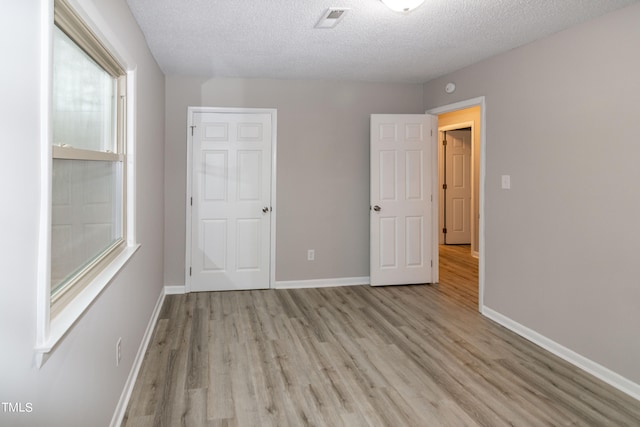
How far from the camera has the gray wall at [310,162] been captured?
473 cm

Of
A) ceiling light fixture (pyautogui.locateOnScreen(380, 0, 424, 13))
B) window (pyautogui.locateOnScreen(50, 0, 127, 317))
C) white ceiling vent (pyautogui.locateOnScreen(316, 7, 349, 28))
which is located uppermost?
white ceiling vent (pyautogui.locateOnScreen(316, 7, 349, 28))

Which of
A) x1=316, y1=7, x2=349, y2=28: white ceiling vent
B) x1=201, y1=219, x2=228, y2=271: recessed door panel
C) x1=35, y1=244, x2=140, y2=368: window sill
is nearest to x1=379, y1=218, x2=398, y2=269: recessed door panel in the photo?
x1=201, y1=219, x2=228, y2=271: recessed door panel

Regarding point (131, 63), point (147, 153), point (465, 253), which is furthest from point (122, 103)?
point (465, 253)

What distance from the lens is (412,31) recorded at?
327 centimetres

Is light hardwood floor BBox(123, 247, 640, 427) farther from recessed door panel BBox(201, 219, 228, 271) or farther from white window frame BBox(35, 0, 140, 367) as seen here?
white window frame BBox(35, 0, 140, 367)

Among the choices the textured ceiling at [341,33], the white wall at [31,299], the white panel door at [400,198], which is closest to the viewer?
the white wall at [31,299]

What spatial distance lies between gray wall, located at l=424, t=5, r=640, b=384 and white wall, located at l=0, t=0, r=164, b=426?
2.97m

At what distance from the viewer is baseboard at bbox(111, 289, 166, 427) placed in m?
2.21

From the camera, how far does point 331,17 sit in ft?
9.64

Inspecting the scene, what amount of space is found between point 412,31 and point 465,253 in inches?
193

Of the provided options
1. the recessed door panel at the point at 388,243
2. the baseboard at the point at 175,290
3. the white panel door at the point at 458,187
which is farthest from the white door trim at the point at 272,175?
the white panel door at the point at 458,187

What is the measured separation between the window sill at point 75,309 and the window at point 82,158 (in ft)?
0.09

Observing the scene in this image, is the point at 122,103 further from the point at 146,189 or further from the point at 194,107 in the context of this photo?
the point at 194,107

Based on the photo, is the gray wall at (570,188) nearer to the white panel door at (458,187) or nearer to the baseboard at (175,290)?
the baseboard at (175,290)
